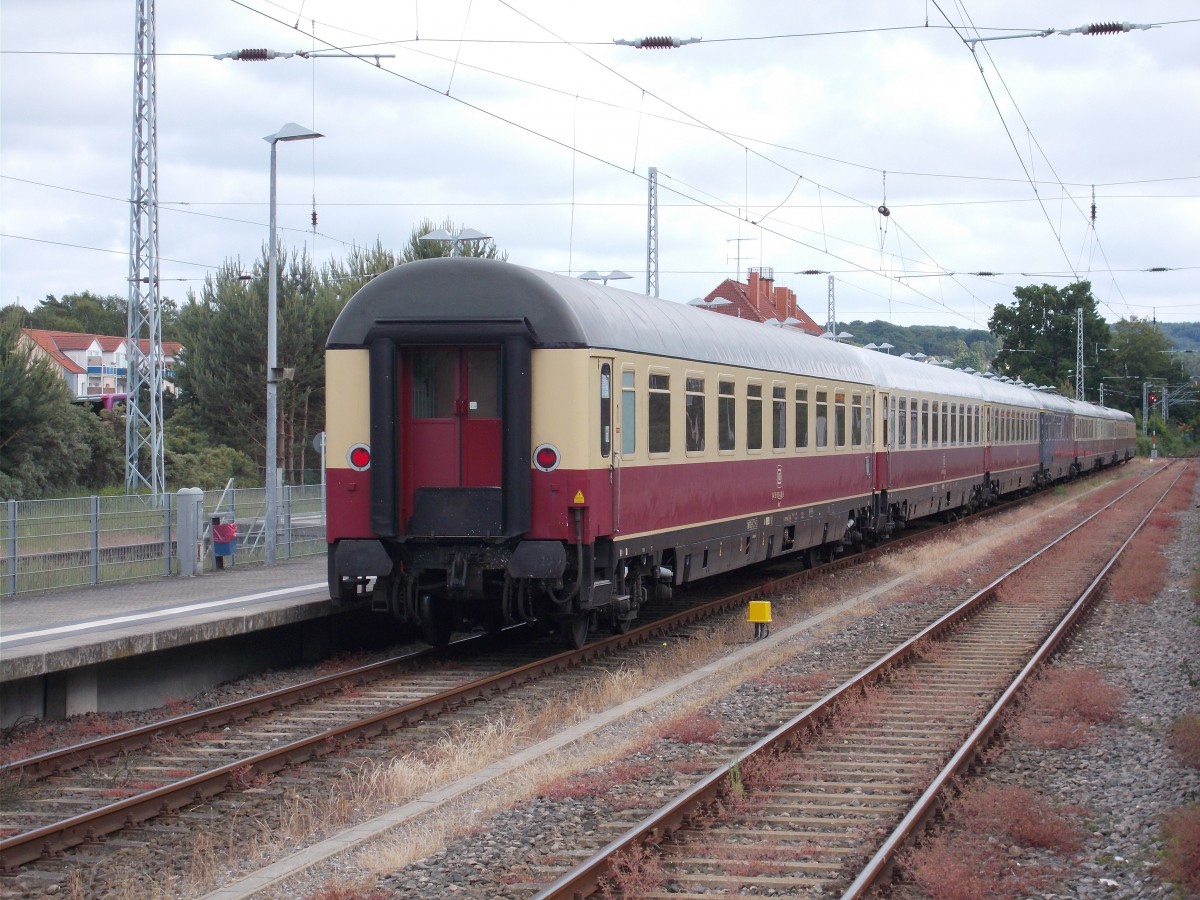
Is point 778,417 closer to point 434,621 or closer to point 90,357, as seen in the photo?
point 434,621

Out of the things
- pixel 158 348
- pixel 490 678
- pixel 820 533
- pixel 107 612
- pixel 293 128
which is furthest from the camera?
pixel 158 348

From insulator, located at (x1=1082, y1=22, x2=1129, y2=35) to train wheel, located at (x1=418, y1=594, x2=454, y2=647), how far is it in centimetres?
1024

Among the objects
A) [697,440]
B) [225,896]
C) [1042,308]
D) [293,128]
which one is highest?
[1042,308]

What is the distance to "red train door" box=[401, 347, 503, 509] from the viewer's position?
42.1 feet

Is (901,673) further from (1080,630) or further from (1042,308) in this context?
(1042,308)

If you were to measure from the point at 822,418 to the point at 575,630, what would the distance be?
27.3 ft

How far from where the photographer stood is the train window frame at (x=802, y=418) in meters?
19.6

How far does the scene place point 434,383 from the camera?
13.0 m

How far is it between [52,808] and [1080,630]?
1172 cm

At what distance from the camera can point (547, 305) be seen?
12.5m

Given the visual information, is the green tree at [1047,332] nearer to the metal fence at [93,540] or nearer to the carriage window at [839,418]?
the carriage window at [839,418]

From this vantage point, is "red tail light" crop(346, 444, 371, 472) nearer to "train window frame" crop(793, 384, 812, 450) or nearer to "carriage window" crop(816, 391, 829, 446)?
"train window frame" crop(793, 384, 812, 450)

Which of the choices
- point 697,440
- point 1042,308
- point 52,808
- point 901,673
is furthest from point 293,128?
point 1042,308

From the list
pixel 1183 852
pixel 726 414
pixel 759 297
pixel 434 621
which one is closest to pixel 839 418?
pixel 726 414
